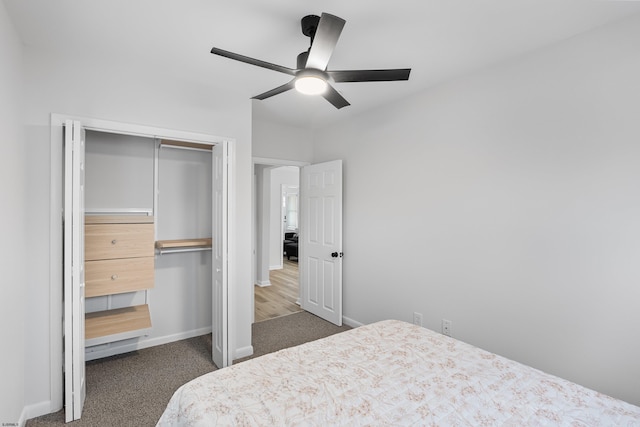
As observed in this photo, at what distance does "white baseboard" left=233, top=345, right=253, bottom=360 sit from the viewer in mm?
3122

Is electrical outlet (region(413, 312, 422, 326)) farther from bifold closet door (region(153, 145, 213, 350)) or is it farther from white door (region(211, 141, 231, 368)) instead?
bifold closet door (region(153, 145, 213, 350))

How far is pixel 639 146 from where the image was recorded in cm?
184

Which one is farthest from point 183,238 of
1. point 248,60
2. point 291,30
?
point 291,30

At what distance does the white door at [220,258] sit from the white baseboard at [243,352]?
241 millimetres

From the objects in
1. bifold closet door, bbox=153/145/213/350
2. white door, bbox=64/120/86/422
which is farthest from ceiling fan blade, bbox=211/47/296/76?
bifold closet door, bbox=153/145/213/350

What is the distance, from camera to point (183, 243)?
3201 millimetres

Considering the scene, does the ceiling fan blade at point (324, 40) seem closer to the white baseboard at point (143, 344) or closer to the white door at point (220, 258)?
the white door at point (220, 258)

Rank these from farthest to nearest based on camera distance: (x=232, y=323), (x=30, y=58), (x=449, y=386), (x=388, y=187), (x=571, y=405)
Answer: (x=388, y=187)
(x=232, y=323)
(x=30, y=58)
(x=449, y=386)
(x=571, y=405)

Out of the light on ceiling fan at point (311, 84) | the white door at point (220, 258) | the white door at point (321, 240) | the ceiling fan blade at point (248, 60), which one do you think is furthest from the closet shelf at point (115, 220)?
the white door at point (321, 240)

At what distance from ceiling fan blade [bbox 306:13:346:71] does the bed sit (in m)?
1.62

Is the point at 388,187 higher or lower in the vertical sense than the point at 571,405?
higher

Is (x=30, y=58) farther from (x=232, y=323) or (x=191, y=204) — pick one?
(x=232, y=323)

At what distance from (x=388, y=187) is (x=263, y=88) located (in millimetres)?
1600

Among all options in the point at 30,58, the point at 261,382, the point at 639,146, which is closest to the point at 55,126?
the point at 30,58
